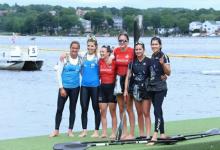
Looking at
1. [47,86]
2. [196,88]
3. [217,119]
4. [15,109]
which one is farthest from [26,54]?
[217,119]

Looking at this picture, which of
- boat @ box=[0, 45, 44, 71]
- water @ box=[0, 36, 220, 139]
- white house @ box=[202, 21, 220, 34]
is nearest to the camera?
water @ box=[0, 36, 220, 139]

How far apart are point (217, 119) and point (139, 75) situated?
346 centimetres

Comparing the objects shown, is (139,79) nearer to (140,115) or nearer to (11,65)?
(140,115)

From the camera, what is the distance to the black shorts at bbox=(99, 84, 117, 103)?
996 centimetres

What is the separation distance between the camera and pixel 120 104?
1002cm

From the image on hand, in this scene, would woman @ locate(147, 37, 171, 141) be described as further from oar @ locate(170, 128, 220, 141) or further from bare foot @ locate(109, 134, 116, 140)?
bare foot @ locate(109, 134, 116, 140)

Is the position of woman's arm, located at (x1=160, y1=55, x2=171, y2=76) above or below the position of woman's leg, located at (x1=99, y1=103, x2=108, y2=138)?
above

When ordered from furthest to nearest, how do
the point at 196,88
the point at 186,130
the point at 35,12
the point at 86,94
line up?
1. the point at 35,12
2. the point at 196,88
3. the point at 186,130
4. the point at 86,94

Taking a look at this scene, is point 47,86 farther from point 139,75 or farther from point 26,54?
point 139,75

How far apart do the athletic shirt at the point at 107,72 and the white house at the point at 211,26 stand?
5738 inches

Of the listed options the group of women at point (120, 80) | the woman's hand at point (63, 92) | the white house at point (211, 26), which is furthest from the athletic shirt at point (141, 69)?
the white house at point (211, 26)

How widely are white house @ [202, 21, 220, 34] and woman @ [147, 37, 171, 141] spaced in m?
146

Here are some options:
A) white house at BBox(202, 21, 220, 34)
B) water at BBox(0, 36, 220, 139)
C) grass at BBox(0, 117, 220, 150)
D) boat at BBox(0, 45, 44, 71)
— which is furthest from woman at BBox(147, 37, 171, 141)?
white house at BBox(202, 21, 220, 34)

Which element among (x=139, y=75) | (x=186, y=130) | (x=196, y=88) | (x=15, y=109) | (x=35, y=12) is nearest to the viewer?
(x=139, y=75)
